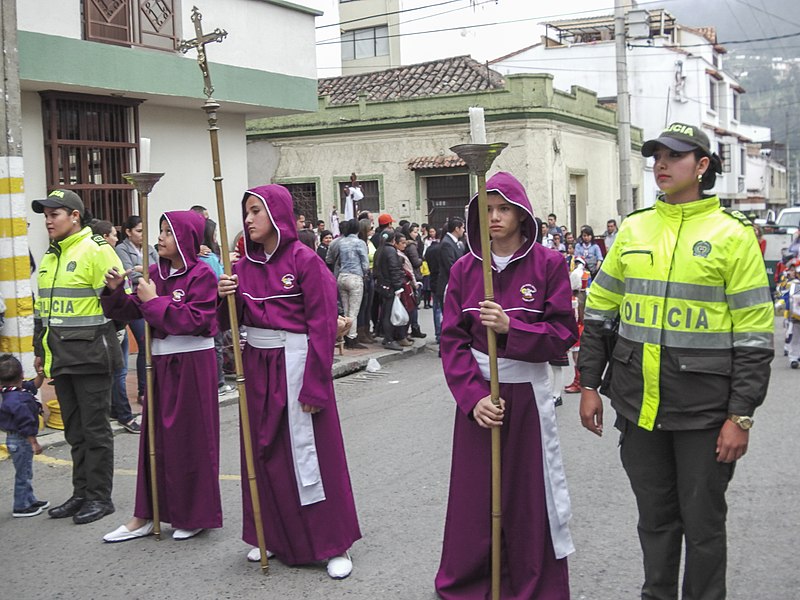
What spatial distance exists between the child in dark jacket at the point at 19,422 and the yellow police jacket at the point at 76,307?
236 millimetres

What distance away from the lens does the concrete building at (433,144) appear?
26469 mm

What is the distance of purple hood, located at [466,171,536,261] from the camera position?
4.27m

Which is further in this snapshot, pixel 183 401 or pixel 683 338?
pixel 183 401

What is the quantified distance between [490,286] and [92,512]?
11.1ft

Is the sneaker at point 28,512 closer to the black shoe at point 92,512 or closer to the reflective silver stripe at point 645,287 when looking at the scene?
the black shoe at point 92,512

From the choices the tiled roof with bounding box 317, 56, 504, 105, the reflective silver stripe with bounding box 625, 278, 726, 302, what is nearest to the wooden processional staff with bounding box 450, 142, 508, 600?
the reflective silver stripe with bounding box 625, 278, 726, 302

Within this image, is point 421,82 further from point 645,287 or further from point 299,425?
point 645,287

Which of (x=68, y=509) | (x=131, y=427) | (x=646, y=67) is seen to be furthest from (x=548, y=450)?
(x=646, y=67)

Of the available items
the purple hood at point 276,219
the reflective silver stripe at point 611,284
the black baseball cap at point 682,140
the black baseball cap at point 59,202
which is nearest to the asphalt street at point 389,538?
the reflective silver stripe at point 611,284

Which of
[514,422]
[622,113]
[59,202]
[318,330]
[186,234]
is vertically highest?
[622,113]

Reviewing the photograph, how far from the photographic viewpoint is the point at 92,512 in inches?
237

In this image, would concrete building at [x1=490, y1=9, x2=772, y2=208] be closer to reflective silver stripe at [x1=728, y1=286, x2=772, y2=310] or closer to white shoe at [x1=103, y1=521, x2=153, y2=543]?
white shoe at [x1=103, y1=521, x2=153, y2=543]

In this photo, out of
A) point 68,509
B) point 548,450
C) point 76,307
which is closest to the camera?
point 548,450

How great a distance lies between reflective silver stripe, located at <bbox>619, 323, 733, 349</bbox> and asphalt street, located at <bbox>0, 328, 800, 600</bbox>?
5.02 feet
